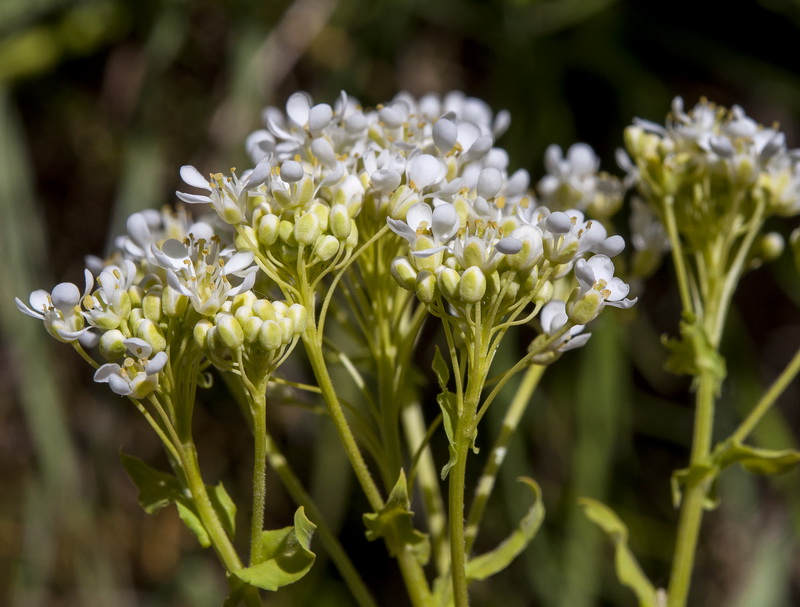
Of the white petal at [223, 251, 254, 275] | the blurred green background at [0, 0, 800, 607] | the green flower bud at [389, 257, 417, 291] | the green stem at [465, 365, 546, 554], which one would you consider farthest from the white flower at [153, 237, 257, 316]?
the blurred green background at [0, 0, 800, 607]

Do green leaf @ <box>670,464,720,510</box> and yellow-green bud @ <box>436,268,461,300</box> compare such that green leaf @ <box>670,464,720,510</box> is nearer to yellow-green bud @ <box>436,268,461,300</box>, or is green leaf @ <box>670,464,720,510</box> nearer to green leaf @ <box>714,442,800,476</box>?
green leaf @ <box>714,442,800,476</box>

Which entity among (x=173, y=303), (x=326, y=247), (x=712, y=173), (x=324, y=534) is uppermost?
(x=712, y=173)

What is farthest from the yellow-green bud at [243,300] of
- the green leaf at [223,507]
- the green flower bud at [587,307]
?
the green flower bud at [587,307]

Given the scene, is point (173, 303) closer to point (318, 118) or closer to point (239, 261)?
point (239, 261)

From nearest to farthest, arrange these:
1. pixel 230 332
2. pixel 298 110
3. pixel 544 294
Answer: pixel 230 332 → pixel 544 294 → pixel 298 110

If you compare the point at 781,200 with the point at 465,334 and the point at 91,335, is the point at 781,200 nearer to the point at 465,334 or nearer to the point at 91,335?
the point at 465,334

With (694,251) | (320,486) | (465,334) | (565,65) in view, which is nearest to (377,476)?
(320,486)

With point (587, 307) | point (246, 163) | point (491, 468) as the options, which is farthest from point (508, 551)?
point (246, 163)
